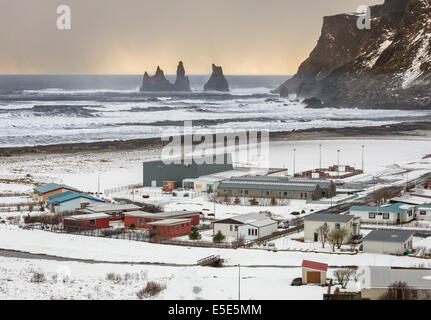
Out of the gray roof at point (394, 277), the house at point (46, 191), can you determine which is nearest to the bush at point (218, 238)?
the gray roof at point (394, 277)

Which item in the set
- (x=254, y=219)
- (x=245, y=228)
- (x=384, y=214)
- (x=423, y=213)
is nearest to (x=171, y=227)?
(x=245, y=228)

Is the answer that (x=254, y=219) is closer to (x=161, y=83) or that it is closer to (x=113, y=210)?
(x=113, y=210)

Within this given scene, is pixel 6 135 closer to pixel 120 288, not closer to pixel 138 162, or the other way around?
pixel 138 162

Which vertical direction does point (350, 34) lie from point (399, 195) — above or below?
above

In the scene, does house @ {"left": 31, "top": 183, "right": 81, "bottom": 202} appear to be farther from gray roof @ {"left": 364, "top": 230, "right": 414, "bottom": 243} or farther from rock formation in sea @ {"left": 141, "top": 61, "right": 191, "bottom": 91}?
rock formation in sea @ {"left": 141, "top": 61, "right": 191, "bottom": 91}

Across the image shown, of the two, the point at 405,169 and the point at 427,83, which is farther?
the point at 427,83

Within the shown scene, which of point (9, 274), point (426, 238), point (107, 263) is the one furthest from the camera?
point (426, 238)

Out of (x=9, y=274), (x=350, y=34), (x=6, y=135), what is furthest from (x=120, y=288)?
(x=350, y=34)
